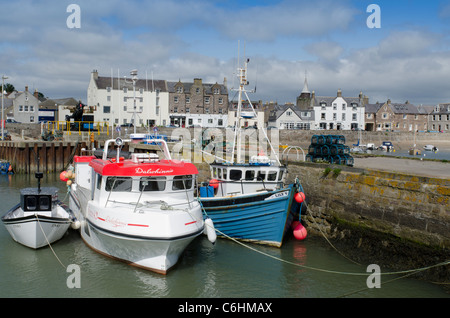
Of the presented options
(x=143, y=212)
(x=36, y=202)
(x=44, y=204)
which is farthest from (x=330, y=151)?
(x=36, y=202)

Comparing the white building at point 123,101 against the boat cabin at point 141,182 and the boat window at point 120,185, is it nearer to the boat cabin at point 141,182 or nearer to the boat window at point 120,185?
the boat cabin at point 141,182

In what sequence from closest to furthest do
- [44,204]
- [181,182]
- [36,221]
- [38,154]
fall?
[181,182] → [36,221] → [44,204] → [38,154]

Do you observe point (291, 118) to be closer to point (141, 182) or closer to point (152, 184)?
point (152, 184)

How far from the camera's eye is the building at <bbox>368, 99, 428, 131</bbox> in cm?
8238

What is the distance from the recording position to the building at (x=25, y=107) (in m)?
72.2

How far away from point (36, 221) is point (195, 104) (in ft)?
171

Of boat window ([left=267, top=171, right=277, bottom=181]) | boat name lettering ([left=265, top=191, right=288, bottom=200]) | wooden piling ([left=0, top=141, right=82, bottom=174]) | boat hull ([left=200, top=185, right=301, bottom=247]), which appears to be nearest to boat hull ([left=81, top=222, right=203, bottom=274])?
boat hull ([left=200, top=185, right=301, bottom=247])

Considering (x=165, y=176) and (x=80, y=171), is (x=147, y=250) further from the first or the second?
(x=80, y=171)

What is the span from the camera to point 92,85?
195 ft

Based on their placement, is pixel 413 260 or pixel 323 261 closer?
pixel 413 260

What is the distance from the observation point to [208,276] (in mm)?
11781

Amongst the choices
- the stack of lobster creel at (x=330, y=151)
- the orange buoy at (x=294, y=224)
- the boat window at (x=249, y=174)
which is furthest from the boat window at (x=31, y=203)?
the stack of lobster creel at (x=330, y=151)
